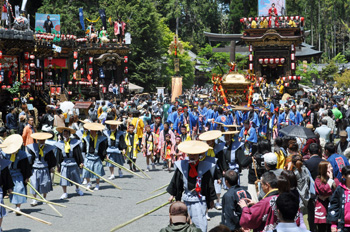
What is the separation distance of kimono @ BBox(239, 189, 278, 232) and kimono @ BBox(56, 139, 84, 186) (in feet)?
24.5

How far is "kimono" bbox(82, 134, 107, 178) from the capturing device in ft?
44.0

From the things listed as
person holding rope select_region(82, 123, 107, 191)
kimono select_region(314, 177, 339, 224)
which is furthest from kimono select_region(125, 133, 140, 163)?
kimono select_region(314, 177, 339, 224)

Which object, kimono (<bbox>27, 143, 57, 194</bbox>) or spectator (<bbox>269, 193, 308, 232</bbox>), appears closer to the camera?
spectator (<bbox>269, 193, 308, 232</bbox>)

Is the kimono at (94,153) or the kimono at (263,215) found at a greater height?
the kimono at (263,215)

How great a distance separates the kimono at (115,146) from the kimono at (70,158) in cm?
197

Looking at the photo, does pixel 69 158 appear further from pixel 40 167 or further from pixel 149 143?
pixel 149 143

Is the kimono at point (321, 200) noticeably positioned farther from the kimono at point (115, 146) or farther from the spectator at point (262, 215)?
the kimono at point (115, 146)

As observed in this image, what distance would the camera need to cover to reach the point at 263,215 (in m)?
5.71

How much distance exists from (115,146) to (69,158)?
2.32 metres

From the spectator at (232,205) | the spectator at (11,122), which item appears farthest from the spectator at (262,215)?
the spectator at (11,122)

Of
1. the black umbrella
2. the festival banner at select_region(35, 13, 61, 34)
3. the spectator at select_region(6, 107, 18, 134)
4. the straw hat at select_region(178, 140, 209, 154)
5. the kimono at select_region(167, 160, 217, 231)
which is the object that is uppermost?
the festival banner at select_region(35, 13, 61, 34)

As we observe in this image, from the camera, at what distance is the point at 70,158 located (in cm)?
1270

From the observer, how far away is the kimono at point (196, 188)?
7824mm

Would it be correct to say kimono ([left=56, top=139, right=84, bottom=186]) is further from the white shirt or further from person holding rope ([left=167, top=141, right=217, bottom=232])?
the white shirt
